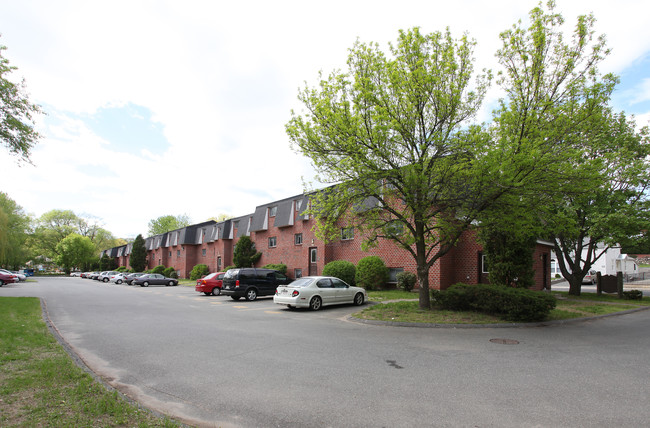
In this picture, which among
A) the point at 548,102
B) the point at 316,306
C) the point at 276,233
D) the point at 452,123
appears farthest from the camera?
the point at 276,233

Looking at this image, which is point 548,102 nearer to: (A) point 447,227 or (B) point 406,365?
(A) point 447,227

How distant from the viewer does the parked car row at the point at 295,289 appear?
15.2 metres

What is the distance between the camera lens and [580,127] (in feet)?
35.8

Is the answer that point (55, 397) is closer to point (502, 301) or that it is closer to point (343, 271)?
point (502, 301)

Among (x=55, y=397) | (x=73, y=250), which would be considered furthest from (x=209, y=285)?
(x=73, y=250)

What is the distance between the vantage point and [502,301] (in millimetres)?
11602

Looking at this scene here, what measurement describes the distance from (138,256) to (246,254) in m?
35.3

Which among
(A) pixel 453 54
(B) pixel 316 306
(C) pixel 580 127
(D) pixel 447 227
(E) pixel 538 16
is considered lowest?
(B) pixel 316 306

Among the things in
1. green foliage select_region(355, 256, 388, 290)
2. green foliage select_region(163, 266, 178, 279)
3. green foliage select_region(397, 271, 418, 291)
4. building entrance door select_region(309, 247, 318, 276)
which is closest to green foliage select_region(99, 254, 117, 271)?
green foliage select_region(163, 266, 178, 279)

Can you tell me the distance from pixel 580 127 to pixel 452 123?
143 inches

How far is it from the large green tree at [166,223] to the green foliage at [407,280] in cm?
8902

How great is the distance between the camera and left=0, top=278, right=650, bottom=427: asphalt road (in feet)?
14.4

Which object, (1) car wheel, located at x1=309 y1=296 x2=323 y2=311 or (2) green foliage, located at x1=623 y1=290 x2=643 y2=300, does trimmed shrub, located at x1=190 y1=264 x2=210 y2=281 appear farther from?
(2) green foliage, located at x1=623 y1=290 x2=643 y2=300

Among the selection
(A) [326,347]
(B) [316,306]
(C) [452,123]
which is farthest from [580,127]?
(B) [316,306]
